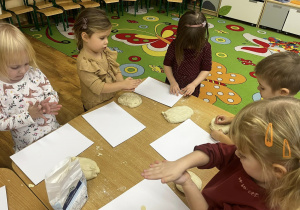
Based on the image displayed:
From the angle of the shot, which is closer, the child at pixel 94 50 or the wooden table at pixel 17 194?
the wooden table at pixel 17 194

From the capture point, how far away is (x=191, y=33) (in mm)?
1395

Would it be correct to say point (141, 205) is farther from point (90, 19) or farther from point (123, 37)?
point (123, 37)

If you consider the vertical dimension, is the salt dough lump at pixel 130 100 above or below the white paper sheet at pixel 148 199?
above

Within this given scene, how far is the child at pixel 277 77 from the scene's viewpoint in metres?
1.08

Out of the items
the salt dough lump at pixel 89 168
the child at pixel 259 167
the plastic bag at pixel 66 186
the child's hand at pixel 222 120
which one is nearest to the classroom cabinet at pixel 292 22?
the child's hand at pixel 222 120

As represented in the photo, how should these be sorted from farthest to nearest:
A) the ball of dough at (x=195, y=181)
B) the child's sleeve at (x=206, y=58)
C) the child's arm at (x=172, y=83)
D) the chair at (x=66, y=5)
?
the chair at (x=66, y=5) → the child's sleeve at (x=206, y=58) → the child's arm at (x=172, y=83) → the ball of dough at (x=195, y=181)

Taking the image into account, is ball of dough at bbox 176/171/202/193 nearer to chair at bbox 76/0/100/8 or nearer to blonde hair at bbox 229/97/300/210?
blonde hair at bbox 229/97/300/210

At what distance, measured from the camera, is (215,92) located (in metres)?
2.61

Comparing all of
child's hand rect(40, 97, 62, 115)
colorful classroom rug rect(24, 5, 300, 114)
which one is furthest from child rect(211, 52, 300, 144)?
colorful classroom rug rect(24, 5, 300, 114)

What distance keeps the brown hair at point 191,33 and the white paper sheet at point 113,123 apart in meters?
0.58

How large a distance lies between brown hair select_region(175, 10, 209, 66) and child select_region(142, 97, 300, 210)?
2.84 ft

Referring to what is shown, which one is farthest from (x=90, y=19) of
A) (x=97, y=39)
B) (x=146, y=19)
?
(x=146, y=19)

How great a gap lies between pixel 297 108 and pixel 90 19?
105 centimetres

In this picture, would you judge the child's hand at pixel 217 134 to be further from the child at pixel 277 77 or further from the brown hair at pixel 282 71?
the brown hair at pixel 282 71
